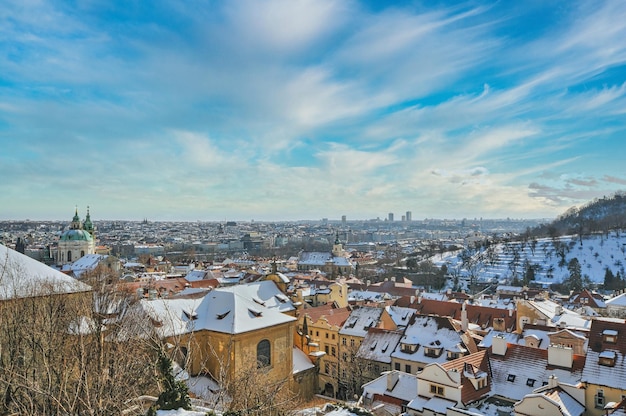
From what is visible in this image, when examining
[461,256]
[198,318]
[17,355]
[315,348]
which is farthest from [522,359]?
[461,256]

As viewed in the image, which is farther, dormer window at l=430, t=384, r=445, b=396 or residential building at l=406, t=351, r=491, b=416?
dormer window at l=430, t=384, r=445, b=396

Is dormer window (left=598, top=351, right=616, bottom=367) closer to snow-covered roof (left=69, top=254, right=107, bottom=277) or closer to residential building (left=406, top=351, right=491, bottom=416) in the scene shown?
residential building (left=406, top=351, right=491, bottom=416)

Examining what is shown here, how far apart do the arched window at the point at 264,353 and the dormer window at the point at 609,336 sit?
70.8 feet

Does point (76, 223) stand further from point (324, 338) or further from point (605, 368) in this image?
point (605, 368)

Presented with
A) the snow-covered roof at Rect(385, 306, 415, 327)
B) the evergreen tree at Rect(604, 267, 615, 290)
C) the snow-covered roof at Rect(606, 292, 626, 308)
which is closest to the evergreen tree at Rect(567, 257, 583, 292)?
the evergreen tree at Rect(604, 267, 615, 290)

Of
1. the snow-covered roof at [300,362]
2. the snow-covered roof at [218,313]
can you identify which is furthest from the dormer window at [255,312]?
the snow-covered roof at [300,362]

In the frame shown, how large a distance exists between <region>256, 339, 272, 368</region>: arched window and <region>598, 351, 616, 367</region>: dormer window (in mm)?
20968

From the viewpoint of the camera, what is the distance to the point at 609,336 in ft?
87.9

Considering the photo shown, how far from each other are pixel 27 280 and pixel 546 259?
132 metres

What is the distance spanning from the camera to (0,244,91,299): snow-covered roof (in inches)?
851

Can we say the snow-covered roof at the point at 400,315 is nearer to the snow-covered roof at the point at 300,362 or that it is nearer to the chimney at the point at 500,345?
the snow-covered roof at the point at 300,362

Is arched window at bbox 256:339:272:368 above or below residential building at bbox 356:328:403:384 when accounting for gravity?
above

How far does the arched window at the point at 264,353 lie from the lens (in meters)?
32.4

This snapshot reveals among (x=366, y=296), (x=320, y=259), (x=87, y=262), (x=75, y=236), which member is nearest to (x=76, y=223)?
(x=75, y=236)
